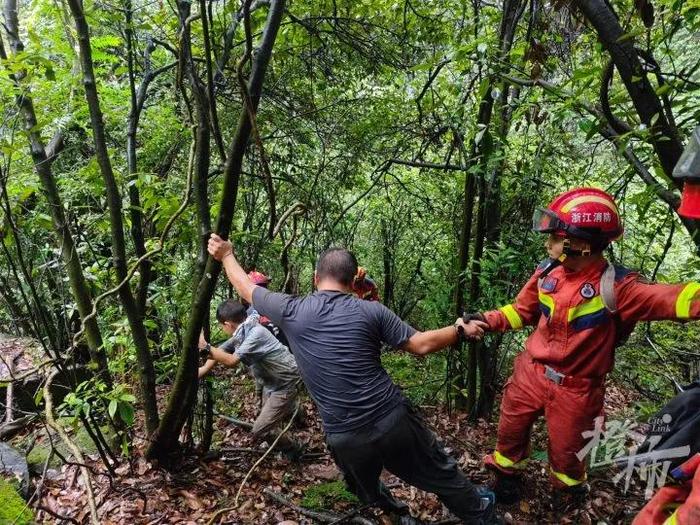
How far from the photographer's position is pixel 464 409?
188 inches

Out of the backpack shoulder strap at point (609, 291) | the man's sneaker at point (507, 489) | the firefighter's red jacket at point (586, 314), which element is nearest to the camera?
the firefighter's red jacket at point (586, 314)

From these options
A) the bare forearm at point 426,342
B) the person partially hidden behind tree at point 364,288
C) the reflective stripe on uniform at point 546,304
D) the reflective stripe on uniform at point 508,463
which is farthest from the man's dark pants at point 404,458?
the person partially hidden behind tree at point 364,288

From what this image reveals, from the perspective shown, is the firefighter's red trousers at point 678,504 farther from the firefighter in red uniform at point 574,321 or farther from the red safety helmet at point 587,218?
the red safety helmet at point 587,218

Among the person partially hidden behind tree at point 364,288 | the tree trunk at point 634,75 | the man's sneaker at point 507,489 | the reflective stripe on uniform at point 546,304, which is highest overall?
the tree trunk at point 634,75

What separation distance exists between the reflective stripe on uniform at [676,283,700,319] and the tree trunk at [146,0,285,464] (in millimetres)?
2446

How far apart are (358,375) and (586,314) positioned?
143 centimetres

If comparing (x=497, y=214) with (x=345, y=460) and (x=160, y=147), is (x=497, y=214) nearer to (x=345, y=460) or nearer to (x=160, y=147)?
(x=345, y=460)

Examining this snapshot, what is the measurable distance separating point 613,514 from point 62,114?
18.6ft

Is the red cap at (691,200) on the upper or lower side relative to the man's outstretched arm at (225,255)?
upper

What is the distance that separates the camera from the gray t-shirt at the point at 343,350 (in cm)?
265

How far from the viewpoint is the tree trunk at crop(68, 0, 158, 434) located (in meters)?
2.70

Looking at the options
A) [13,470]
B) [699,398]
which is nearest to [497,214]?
[699,398]

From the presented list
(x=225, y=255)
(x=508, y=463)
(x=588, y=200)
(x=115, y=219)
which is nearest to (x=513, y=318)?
(x=588, y=200)

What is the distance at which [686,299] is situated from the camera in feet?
7.63
